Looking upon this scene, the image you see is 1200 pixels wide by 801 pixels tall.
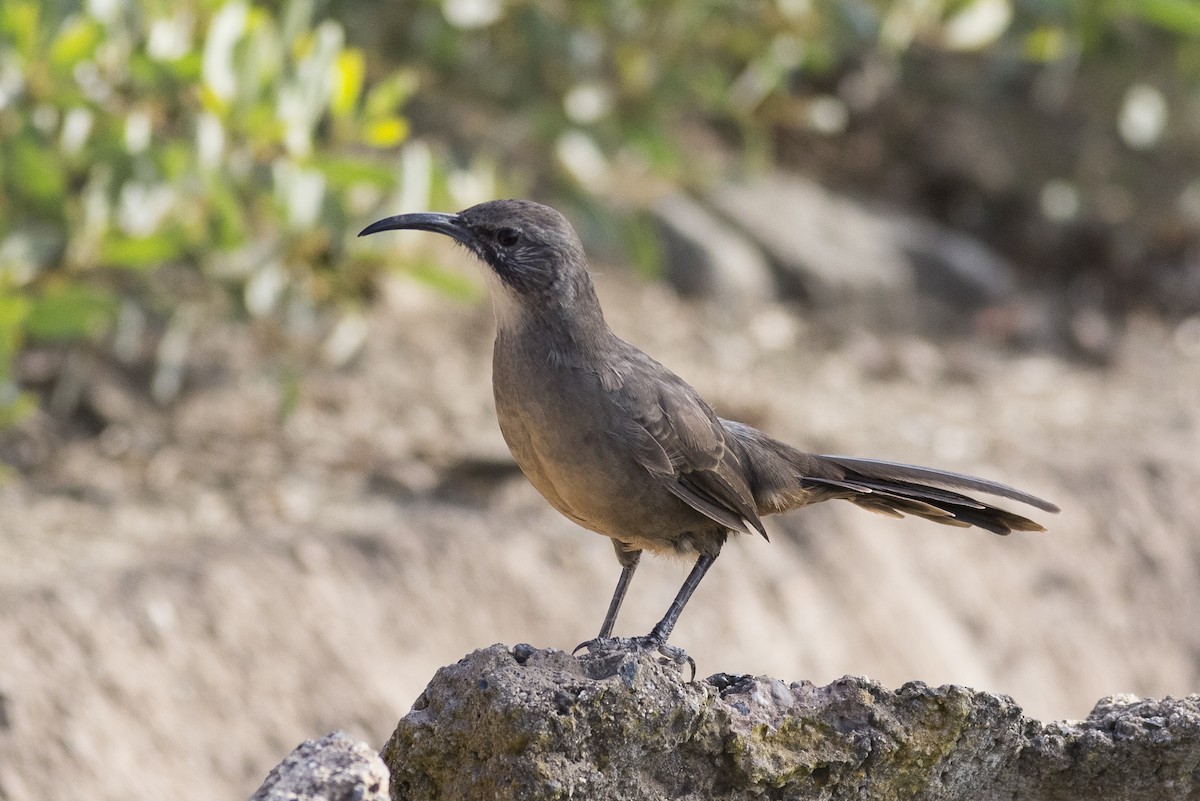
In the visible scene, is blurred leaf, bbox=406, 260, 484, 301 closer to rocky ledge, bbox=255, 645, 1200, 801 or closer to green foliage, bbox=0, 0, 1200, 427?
green foliage, bbox=0, 0, 1200, 427

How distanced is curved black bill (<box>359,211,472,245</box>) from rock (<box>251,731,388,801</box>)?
1.74m

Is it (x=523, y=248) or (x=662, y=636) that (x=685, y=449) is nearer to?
(x=662, y=636)

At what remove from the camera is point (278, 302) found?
314 inches

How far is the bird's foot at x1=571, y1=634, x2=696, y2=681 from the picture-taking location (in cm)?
378

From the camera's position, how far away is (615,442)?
4266 mm

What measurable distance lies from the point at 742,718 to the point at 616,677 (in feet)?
1.16

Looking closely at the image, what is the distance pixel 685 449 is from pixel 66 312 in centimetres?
357

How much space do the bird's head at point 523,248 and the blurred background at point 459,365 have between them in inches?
105

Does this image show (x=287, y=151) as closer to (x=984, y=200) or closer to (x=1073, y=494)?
(x=1073, y=494)

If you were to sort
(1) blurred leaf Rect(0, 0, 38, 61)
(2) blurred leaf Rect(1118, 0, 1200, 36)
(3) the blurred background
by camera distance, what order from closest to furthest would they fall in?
1. (1) blurred leaf Rect(0, 0, 38, 61)
2. (3) the blurred background
3. (2) blurred leaf Rect(1118, 0, 1200, 36)

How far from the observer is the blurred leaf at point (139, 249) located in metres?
6.98

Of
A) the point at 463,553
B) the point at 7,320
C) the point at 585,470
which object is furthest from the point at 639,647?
the point at 7,320

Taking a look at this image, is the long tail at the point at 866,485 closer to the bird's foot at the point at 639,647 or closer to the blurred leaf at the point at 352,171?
the bird's foot at the point at 639,647

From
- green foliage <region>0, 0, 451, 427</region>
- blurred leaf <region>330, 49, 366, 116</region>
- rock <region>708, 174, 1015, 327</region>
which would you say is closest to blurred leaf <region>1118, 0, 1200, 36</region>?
rock <region>708, 174, 1015, 327</region>
